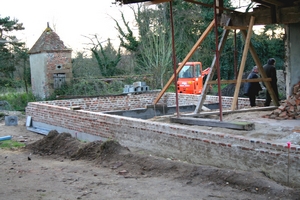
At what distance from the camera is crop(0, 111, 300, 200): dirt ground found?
5.89m

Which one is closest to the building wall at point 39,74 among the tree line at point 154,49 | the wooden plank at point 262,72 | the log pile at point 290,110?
the tree line at point 154,49

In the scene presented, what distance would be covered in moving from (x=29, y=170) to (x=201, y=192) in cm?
391

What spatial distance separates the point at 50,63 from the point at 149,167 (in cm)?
1511

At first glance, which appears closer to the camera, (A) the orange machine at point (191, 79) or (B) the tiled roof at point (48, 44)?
(B) the tiled roof at point (48, 44)

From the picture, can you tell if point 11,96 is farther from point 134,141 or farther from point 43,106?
point 134,141

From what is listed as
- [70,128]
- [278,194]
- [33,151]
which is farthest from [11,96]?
[278,194]

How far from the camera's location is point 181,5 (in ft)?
107

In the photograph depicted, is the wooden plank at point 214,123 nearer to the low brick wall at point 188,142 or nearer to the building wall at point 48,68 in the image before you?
the low brick wall at point 188,142

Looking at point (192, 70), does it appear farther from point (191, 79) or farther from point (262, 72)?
point (262, 72)

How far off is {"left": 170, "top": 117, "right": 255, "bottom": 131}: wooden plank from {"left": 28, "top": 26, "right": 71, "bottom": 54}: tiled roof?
1314 cm

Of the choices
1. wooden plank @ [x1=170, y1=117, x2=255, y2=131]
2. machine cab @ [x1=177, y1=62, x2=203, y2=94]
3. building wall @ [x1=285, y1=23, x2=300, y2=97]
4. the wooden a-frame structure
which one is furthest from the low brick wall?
machine cab @ [x1=177, y1=62, x2=203, y2=94]

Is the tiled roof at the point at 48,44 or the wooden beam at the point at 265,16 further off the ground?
A: the tiled roof at the point at 48,44

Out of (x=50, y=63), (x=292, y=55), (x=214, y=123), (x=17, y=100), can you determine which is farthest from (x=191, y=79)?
(x=214, y=123)

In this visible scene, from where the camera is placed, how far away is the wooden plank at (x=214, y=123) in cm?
840
